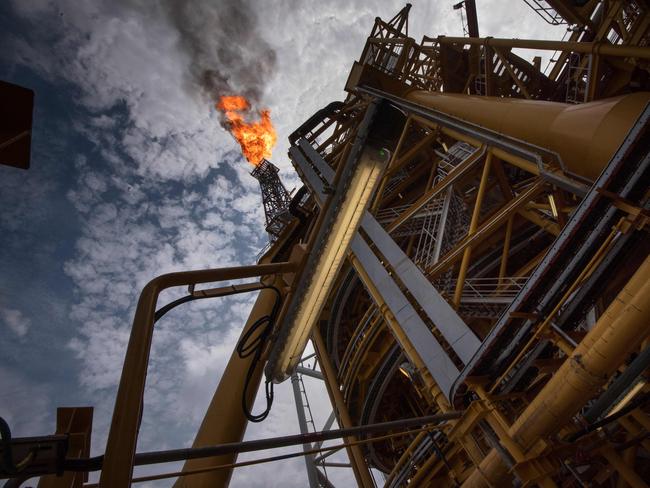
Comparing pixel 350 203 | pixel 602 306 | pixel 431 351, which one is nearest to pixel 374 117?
pixel 350 203

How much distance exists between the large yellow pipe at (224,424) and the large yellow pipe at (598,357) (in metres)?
2.57

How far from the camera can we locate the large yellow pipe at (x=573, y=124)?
3.65 m

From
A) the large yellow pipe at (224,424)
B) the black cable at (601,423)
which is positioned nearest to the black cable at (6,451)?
the large yellow pipe at (224,424)

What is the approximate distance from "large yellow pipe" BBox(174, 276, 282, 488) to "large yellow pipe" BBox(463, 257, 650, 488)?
8.42 ft

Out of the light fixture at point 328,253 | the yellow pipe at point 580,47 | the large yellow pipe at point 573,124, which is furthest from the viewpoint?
the yellow pipe at point 580,47

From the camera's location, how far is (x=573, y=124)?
4.19 metres

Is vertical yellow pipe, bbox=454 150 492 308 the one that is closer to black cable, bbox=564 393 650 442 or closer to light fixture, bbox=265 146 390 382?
black cable, bbox=564 393 650 442

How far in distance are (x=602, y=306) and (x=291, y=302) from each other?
282 inches

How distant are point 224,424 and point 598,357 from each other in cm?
438

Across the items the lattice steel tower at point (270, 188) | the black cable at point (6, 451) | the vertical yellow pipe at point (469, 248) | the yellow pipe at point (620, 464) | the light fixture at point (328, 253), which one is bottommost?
the yellow pipe at point (620, 464)

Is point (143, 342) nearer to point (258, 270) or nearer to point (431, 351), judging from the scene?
point (258, 270)

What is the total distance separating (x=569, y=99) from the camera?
35.1ft

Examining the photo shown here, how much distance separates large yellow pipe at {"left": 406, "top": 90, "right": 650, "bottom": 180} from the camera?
3646 millimetres

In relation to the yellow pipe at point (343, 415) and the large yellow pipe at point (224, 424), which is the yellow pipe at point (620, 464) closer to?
the large yellow pipe at point (224, 424)
